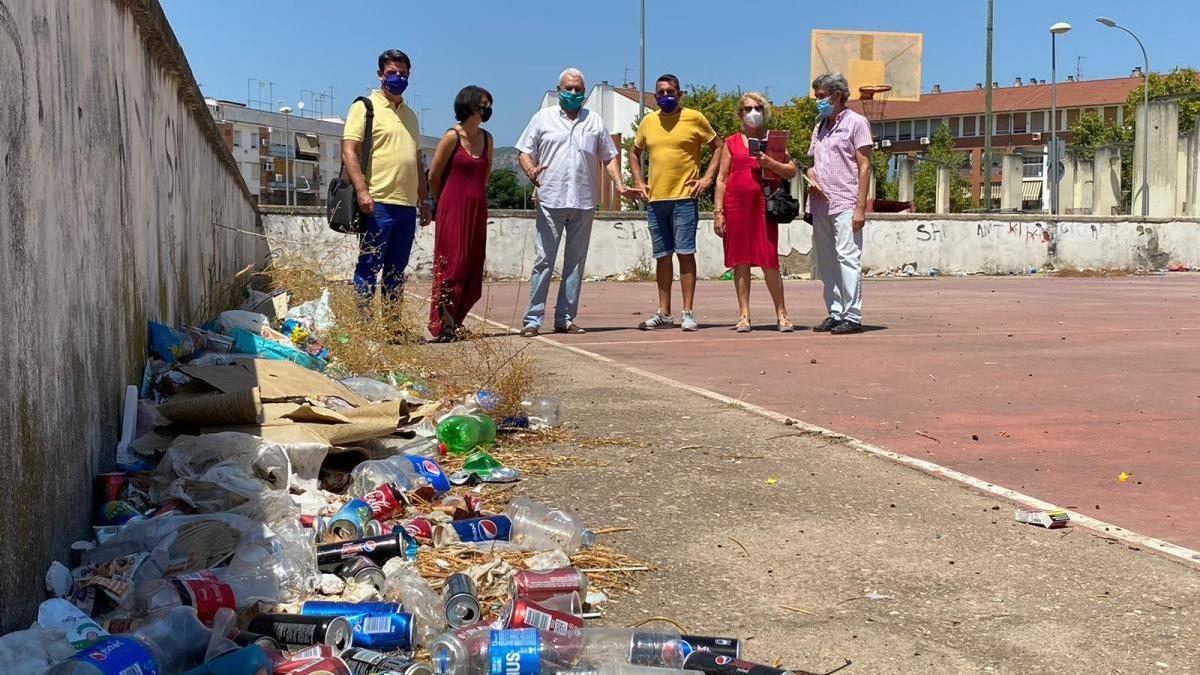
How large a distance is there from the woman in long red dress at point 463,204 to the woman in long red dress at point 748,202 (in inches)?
84.2

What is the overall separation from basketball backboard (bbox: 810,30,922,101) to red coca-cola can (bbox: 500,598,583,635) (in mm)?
55712

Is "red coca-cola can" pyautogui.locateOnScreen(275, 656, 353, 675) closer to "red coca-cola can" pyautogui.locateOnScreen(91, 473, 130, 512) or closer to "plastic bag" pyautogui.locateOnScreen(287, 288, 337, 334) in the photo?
"red coca-cola can" pyautogui.locateOnScreen(91, 473, 130, 512)

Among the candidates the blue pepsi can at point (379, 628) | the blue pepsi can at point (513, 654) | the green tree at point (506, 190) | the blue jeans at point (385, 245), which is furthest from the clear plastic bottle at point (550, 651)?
the green tree at point (506, 190)

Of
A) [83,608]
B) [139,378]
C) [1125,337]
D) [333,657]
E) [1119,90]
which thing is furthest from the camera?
[1119,90]

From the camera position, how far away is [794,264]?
25547 millimetres

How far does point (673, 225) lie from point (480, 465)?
21.2 ft

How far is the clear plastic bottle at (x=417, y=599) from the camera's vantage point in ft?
9.84

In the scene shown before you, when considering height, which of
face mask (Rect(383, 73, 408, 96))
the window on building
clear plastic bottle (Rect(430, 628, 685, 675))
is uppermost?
the window on building

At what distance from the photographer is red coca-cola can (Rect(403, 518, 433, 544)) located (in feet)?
12.3

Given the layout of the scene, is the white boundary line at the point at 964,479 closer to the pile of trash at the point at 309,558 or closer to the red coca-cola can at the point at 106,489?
the pile of trash at the point at 309,558

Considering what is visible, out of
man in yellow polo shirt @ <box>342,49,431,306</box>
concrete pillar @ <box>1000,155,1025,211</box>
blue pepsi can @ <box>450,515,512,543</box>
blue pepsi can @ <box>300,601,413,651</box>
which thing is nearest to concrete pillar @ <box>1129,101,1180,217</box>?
concrete pillar @ <box>1000,155,1025,211</box>

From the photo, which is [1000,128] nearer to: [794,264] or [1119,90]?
[1119,90]

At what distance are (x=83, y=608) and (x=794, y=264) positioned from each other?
2330 centimetres

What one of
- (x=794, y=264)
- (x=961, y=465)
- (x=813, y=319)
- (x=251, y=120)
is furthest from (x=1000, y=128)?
(x=961, y=465)
